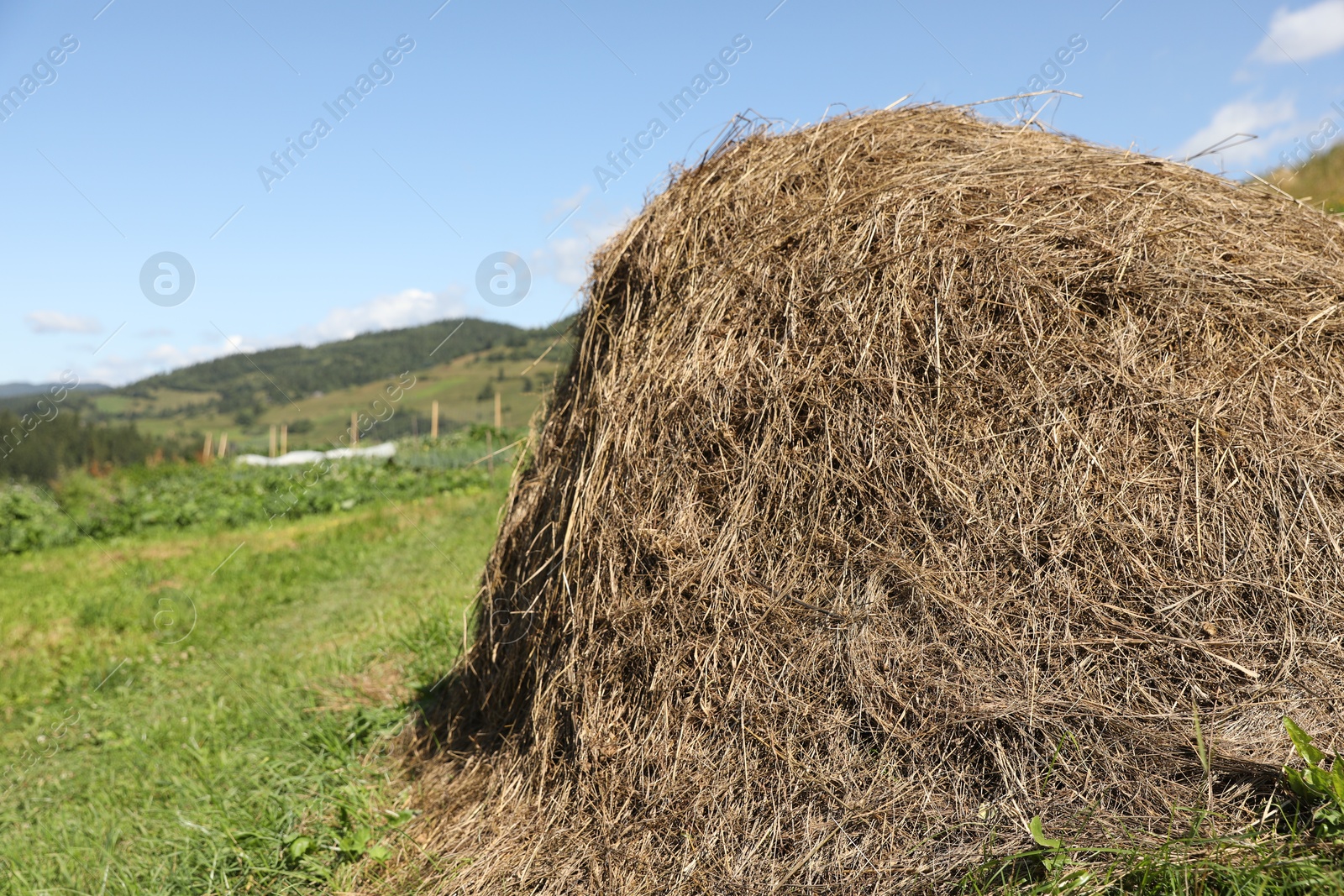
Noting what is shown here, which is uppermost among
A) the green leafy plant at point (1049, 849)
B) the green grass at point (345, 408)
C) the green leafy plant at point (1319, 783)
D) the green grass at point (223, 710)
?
the green grass at point (345, 408)

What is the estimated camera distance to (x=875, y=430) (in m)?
2.85

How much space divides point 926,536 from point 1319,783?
3.83 feet

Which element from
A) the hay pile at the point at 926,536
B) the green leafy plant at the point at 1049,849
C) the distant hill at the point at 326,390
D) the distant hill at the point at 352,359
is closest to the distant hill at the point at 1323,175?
the hay pile at the point at 926,536

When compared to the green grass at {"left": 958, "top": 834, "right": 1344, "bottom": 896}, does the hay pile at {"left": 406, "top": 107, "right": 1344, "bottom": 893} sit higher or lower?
higher

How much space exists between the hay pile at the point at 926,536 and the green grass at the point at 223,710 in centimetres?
80

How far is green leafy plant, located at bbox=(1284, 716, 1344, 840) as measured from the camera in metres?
1.93

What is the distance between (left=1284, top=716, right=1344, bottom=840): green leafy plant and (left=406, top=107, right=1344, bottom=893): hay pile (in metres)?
0.07

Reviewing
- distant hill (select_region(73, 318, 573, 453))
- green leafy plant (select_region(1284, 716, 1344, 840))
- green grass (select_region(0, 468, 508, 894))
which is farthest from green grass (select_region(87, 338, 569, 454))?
green leafy plant (select_region(1284, 716, 1344, 840))

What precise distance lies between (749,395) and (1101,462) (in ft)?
4.13

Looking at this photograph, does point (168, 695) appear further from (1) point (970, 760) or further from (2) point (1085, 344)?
(2) point (1085, 344)

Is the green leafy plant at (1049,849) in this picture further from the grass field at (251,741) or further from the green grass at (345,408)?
the green grass at (345,408)

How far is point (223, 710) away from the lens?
5891 millimetres

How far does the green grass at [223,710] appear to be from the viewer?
366 centimetres

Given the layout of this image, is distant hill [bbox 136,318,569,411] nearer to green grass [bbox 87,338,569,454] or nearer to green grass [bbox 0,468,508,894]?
green grass [bbox 87,338,569,454]
